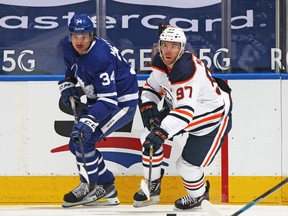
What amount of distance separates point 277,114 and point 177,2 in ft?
3.09

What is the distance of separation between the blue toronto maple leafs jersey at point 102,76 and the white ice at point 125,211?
1.80 feet

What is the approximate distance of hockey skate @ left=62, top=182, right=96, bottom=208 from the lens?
5.67 metres

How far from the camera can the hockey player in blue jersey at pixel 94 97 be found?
5.50 m

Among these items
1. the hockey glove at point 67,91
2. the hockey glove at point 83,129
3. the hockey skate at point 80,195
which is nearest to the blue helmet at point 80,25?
the hockey glove at point 67,91

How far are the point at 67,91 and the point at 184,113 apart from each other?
814mm

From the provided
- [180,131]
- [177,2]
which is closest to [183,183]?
[180,131]

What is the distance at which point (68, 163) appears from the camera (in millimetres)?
5957

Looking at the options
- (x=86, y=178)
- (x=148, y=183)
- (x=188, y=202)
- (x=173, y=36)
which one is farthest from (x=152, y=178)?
(x=173, y=36)

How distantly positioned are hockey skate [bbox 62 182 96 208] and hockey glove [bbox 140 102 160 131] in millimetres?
501

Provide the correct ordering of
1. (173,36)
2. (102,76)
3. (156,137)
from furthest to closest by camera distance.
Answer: (102,76) → (173,36) → (156,137)

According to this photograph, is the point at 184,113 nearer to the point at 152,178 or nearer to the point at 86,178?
the point at 152,178

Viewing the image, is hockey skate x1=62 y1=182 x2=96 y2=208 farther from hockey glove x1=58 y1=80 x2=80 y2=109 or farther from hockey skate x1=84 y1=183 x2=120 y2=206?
hockey glove x1=58 y1=80 x2=80 y2=109

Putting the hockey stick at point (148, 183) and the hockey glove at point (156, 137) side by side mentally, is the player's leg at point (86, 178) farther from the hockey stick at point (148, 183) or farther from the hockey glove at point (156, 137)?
the hockey glove at point (156, 137)

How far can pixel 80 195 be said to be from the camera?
5.67 meters
